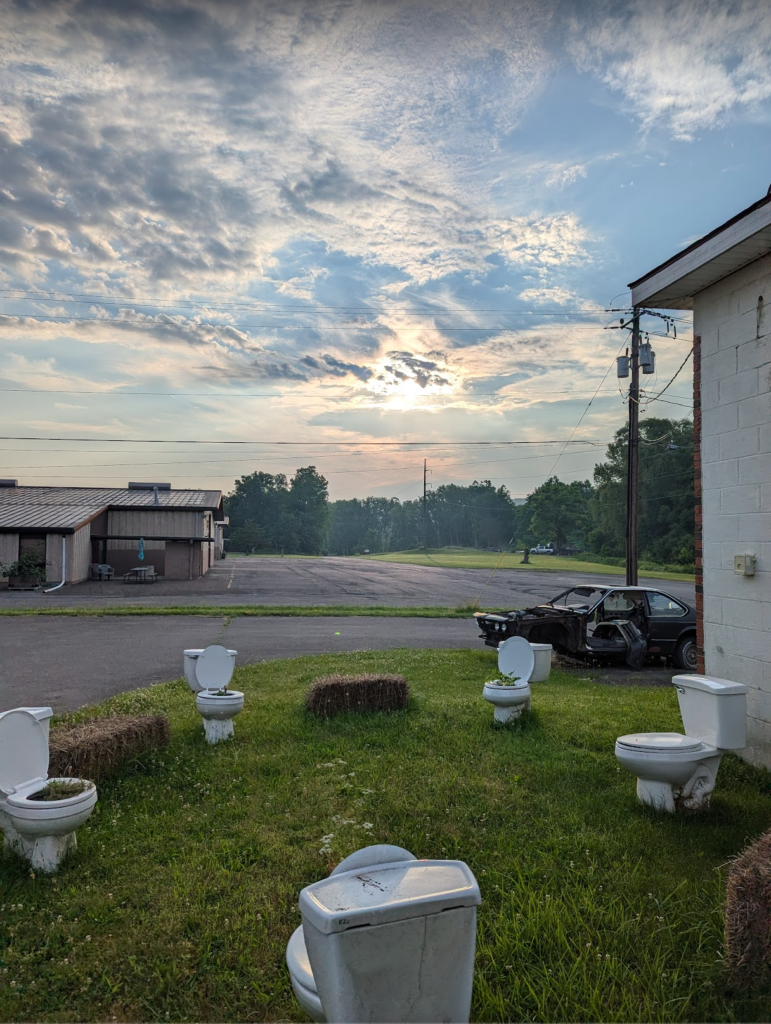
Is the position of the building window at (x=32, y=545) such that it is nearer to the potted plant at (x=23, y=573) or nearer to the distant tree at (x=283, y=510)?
the potted plant at (x=23, y=573)

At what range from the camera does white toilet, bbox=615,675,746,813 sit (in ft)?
16.2

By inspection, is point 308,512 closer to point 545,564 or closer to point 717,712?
point 545,564

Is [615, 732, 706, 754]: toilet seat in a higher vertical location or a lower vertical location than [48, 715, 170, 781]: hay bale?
higher

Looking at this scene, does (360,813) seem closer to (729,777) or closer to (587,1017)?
(587,1017)

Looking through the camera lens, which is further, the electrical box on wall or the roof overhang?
the electrical box on wall

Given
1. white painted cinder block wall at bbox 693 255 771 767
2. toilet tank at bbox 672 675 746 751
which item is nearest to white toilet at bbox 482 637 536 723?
white painted cinder block wall at bbox 693 255 771 767

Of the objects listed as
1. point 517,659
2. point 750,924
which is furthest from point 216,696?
point 750,924

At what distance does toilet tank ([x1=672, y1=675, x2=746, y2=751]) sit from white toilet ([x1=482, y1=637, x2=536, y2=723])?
2.13 metres

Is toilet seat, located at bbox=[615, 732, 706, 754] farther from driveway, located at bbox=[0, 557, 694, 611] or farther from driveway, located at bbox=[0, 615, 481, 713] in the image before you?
driveway, located at bbox=[0, 557, 694, 611]

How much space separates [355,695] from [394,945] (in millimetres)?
6303

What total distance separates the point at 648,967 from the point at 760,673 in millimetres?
3545

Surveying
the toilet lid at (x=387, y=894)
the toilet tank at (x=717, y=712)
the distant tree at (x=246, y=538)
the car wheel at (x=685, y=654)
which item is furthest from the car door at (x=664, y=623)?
the distant tree at (x=246, y=538)

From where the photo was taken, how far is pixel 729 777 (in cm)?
586

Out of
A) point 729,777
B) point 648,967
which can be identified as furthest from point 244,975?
point 729,777
